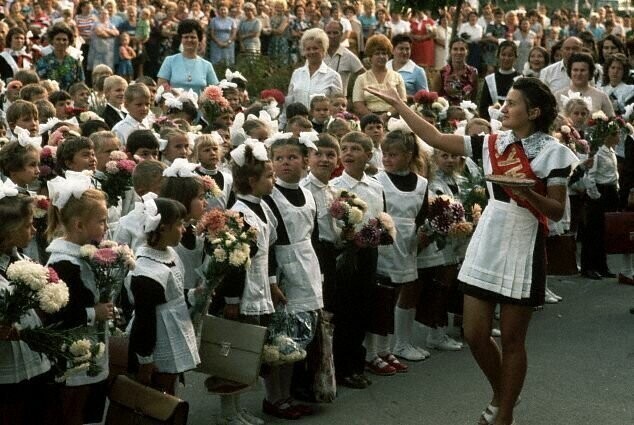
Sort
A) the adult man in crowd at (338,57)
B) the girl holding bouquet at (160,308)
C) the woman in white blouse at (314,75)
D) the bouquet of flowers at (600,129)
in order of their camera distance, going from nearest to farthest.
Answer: the girl holding bouquet at (160,308), the bouquet of flowers at (600,129), the woman in white blouse at (314,75), the adult man in crowd at (338,57)

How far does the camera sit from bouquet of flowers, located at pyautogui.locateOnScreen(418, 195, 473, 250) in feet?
29.9

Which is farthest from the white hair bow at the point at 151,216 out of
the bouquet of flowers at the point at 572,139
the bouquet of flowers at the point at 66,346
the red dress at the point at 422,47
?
the red dress at the point at 422,47

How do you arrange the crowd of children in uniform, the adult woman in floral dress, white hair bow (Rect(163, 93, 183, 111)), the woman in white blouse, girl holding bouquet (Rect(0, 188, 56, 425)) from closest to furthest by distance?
girl holding bouquet (Rect(0, 188, 56, 425)) < the crowd of children in uniform < white hair bow (Rect(163, 93, 183, 111)) < the woman in white blouse < the adult woman in floral dress

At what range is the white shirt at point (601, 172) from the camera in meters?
12.6

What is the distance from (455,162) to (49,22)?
11.2 metres

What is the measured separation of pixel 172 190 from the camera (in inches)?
283

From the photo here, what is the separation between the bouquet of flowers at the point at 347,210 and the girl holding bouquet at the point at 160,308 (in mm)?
1584

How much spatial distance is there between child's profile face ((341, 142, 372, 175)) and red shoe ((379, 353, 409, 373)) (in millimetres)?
1431

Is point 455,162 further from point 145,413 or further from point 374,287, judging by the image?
point 145,413

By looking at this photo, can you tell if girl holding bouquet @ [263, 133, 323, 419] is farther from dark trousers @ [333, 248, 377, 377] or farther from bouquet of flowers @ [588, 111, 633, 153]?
bouquet of flowers @ [588, 111, 633, 153]

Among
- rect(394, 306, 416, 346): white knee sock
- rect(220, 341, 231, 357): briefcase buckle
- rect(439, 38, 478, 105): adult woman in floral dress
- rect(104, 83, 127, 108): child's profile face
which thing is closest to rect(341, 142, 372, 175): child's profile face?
rect(394, 306, 416, 346): white knee sock

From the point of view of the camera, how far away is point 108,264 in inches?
240

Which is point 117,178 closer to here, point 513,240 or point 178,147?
point 178,147

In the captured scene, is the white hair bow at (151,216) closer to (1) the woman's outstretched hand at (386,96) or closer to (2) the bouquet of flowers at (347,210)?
(1) the woman's outstretched hand at (386,96)
